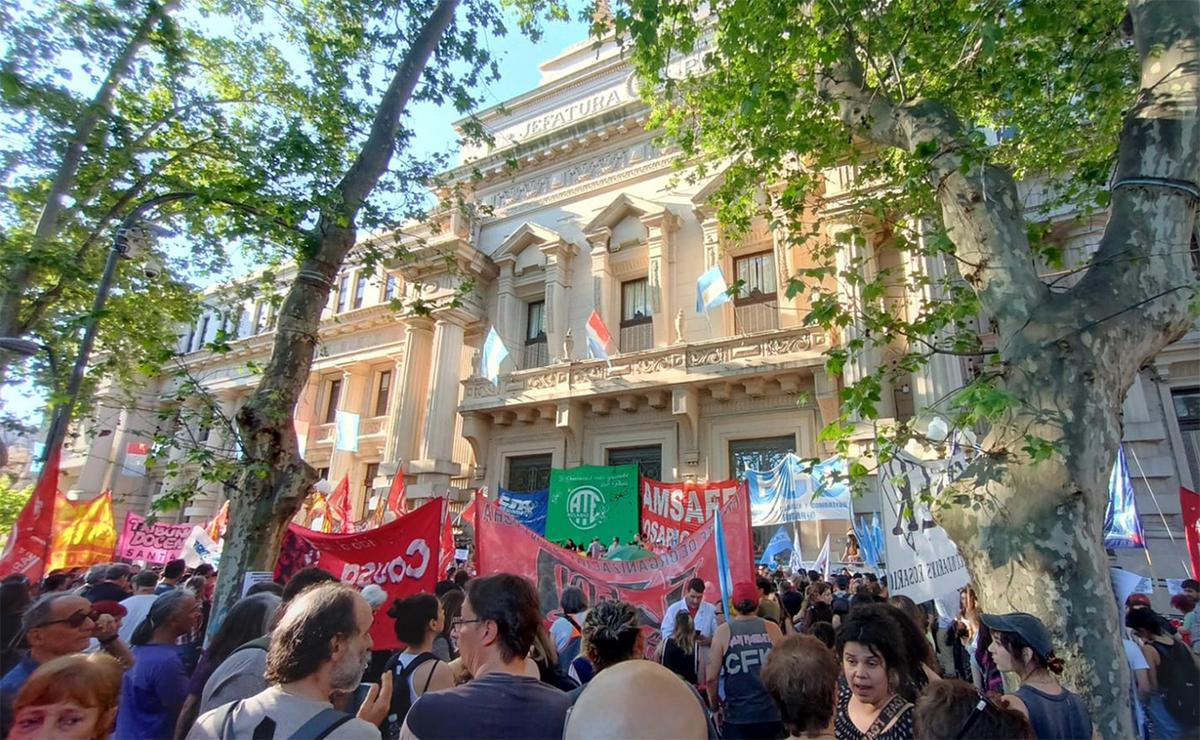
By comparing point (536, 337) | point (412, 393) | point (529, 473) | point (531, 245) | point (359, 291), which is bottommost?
point (529, 473)

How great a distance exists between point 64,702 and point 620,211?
52.1 feet

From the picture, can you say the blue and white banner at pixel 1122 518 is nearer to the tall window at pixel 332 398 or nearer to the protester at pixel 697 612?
the protester at pixel 697 612

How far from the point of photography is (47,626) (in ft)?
9.74

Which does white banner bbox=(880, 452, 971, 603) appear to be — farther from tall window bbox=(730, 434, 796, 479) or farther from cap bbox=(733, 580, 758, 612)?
tall window bbox=(730, 434, 796, 479)

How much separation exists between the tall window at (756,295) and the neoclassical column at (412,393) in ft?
29.9

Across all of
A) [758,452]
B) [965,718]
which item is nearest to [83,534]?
[965,718]

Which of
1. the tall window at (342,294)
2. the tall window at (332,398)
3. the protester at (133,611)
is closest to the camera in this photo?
the protester at (133,611)

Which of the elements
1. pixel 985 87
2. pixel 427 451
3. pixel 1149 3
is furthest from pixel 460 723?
pixel 427 451

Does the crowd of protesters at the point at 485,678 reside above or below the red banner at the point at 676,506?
below

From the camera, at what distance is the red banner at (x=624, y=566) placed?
5848mm

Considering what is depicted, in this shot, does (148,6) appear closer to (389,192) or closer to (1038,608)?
(389,192)

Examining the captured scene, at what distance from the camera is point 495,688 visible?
6.42ft

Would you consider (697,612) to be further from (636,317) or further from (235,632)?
(636,317)

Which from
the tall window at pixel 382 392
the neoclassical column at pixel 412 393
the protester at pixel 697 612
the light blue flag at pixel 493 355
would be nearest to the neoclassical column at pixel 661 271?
the light blue flag at pixel 493 355
